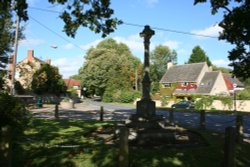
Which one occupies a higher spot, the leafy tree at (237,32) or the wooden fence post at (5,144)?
the leafy tree at (237,32)

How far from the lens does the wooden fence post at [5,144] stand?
684cm

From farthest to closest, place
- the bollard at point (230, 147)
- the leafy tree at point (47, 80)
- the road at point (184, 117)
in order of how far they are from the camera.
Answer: the leafy tree at point (47, 80)
the road at point (184, 117)
the bollard at point (230, 147)

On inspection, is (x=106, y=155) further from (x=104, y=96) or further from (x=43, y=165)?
(x=104, y=96)

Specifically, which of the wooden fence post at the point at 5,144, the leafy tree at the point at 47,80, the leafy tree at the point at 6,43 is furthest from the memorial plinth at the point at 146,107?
the leafy tree at the point at 47,80

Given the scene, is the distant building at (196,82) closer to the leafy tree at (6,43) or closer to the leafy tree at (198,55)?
the leafy tree at (198,55)

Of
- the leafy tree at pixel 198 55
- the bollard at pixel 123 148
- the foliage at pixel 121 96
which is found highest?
the leafy tree at pixel 198 55

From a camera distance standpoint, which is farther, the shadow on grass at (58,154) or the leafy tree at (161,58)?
the leafy tree at (161,58)

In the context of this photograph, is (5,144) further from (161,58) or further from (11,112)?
(161,58)

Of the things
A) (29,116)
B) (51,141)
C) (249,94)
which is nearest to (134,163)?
(29,116)

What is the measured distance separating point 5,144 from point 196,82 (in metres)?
61.6

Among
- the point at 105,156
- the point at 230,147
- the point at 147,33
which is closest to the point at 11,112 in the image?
the point at 105,156

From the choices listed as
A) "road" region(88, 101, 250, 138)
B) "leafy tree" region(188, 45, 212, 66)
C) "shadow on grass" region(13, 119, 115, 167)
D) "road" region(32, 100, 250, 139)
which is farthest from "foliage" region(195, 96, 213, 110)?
"leafy tree" region(188, 45, 212, 66)

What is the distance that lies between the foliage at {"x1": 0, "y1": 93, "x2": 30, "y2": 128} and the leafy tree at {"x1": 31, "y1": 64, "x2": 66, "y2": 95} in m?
40.6

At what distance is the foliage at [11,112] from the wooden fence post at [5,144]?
1.29m
